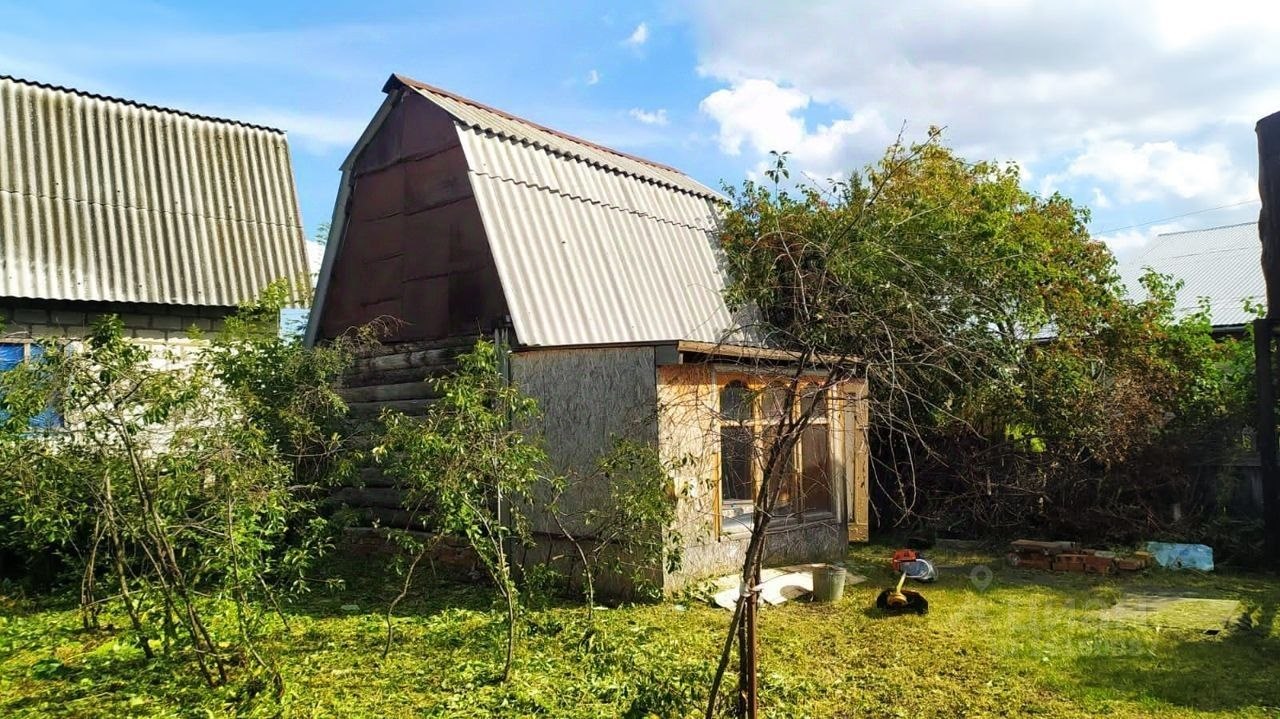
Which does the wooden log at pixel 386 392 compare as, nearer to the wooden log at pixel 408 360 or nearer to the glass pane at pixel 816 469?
the wooden log at pixel 408 360

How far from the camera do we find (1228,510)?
11.4m

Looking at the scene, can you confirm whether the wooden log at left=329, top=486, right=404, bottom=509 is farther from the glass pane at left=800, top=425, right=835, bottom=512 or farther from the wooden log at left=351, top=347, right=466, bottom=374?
the glass pane at left=800, top=425, right=835, bottom=512

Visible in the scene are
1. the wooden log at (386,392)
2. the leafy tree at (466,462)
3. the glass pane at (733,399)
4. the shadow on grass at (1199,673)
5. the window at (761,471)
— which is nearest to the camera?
the shadow on grass at (1199,673)

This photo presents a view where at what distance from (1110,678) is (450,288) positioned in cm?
766

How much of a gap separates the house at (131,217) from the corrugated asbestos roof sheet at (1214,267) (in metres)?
18.4

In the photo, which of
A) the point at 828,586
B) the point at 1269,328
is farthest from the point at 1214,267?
the point at 828,586

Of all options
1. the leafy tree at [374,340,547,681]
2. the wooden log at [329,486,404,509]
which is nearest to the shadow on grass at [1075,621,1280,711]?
the leafy tree at [374,340,547,681]

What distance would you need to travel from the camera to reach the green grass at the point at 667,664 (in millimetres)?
5551

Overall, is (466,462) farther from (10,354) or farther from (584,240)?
(10,354)

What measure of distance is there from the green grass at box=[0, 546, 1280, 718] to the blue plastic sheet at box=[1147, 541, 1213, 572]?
1579 mm

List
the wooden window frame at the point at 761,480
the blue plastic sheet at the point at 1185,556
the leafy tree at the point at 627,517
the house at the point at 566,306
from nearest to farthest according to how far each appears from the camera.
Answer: the leafy tree at the point at 627,517, the house at the point at 566,306, the wooden window frame at the point at 761,480, the blue plastic sheet at the point at 1185,556

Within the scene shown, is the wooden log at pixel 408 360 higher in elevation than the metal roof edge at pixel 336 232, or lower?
lower

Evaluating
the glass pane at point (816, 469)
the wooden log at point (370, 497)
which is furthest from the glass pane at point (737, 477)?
the wooden log at point (370, 497)

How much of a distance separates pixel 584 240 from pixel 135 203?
6.81 m
